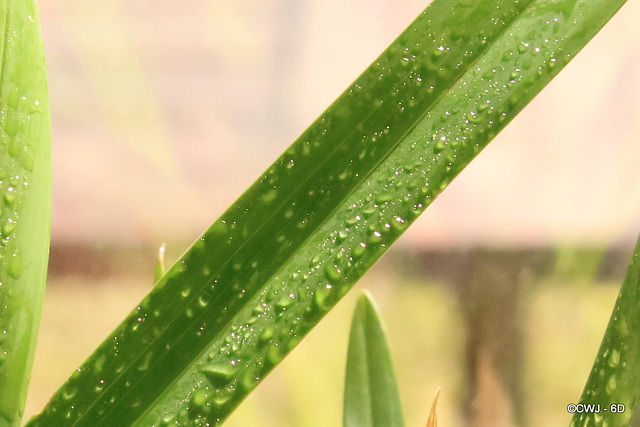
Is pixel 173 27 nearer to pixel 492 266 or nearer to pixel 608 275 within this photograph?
pixel 492 266

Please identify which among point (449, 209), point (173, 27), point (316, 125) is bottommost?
point (316, 125)

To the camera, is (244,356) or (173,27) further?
(173,27)

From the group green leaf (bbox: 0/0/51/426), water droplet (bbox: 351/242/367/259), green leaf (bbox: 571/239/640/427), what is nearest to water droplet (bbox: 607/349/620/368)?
green leaf (bbox: 571/239/640/427)

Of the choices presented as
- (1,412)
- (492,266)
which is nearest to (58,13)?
(1,412)

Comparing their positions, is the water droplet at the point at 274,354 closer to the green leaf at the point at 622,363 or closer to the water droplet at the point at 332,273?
the water droplet at the point at 332,273

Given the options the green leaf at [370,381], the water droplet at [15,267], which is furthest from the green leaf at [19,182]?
the green leaf at [370,381]
